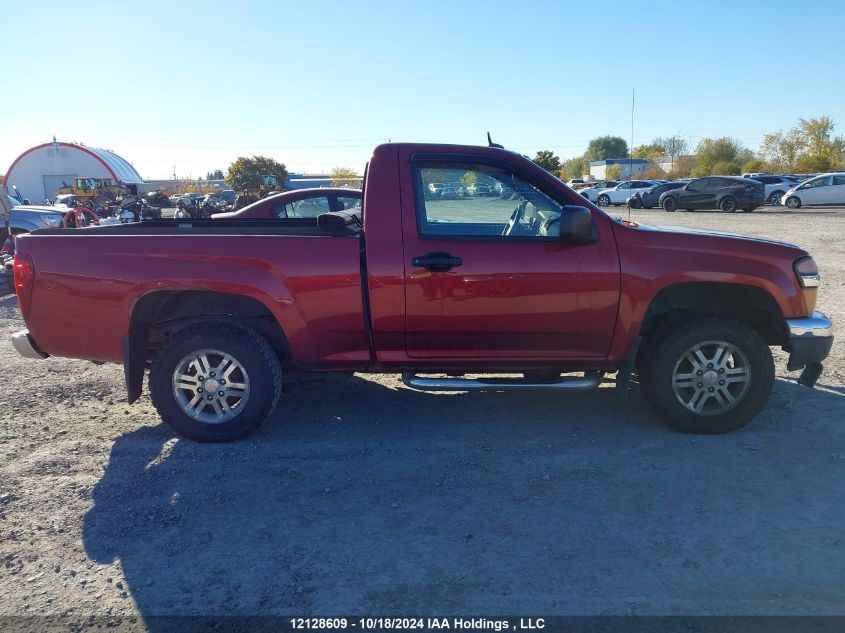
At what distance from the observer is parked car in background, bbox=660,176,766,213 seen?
1199 inches

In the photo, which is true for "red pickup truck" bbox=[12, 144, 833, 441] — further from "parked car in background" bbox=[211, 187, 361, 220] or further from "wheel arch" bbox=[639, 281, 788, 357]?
"parked car in background" bbox=[211, 187, 361, 220]

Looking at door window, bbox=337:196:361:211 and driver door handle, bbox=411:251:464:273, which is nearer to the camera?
driver door handle, bbox=411:251:464:273

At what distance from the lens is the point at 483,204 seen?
4758 millimetres

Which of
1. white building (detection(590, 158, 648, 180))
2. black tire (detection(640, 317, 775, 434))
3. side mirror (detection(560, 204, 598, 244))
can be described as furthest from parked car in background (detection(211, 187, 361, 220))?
white building (detection(590, 158, 648, 180))

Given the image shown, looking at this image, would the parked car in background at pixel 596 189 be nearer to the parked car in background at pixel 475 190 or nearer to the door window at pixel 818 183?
the door window at pixel 818 183

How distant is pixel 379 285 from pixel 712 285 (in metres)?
2.38

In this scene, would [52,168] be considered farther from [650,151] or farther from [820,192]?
[650,151]

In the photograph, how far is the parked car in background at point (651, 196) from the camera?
121 feet

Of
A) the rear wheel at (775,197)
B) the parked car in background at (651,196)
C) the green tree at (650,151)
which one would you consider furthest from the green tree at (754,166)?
the parked car in background at (651,196)

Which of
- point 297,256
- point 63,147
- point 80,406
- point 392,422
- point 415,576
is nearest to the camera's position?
point 415,576

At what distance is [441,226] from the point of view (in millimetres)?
4672

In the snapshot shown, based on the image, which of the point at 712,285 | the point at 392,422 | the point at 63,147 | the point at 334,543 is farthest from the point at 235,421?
the point at 63,147

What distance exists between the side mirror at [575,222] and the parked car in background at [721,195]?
29.7 meters

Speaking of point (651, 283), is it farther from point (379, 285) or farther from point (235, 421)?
point (235, 421)
